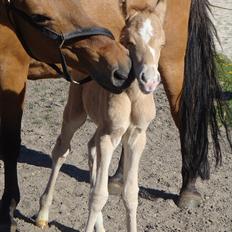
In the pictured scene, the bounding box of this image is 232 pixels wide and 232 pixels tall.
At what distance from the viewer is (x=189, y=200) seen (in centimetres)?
406

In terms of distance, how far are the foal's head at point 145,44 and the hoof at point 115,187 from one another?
5.18 feet

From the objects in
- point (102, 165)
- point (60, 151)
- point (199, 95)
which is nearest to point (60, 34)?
point (102, 165)

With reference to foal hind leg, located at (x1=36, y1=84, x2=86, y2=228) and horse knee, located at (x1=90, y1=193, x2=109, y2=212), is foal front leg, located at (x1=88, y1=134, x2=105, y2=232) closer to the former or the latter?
foal hind leg, located at (x1=36, y1=84, x2=86, y2=228)

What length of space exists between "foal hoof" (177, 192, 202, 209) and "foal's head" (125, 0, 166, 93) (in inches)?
59.9

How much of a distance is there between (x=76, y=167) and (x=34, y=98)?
1.46 meters

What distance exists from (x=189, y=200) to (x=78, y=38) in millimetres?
1818

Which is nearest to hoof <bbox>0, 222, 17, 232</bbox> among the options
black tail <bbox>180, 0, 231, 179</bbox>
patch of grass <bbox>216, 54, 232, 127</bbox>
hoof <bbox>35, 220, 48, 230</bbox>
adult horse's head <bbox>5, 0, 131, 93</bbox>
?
hoof <bbox>35, 220, 48, 230</bbox>

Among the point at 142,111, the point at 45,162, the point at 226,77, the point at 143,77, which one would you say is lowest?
the point at 226,77

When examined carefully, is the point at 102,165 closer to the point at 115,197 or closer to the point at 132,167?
the point at 132,167

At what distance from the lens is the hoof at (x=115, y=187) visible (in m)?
4.17

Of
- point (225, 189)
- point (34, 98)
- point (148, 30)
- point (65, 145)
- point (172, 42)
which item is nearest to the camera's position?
point (148, 30)

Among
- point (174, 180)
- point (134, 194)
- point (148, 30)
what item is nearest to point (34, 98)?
point (174, 180)

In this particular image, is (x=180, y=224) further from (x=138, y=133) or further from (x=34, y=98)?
(x=34, y=98)

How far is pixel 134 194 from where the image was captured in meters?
3.21
